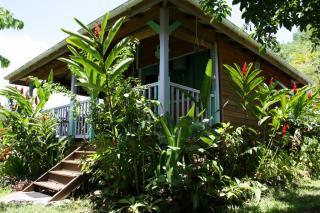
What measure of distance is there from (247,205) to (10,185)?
16.6 feet

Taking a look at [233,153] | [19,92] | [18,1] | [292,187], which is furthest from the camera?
[18,1]

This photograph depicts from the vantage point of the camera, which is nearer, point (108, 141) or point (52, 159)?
point (108, 141)

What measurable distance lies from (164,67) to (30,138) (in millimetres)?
3534

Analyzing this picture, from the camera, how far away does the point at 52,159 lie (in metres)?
7.38

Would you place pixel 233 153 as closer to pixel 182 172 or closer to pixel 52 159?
pixel 182 172

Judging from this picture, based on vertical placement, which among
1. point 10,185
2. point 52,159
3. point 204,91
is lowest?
point 10,185

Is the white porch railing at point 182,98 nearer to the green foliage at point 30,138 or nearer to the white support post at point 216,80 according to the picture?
the white support post at point 216,80

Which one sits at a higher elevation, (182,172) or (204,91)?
(204,91)

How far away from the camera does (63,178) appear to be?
6238mm

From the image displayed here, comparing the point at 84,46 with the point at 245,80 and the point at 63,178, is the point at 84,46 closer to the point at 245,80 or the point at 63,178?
the point at 245,80

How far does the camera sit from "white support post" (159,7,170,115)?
5721 mm

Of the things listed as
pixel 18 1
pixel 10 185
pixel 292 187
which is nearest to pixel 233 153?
pixel 292 187

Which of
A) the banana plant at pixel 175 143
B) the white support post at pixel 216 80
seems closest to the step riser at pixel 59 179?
the banana plant at pixel 175 143

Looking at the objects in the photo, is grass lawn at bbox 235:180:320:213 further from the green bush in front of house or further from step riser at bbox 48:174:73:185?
step riser at bbox 48:174:73:185
